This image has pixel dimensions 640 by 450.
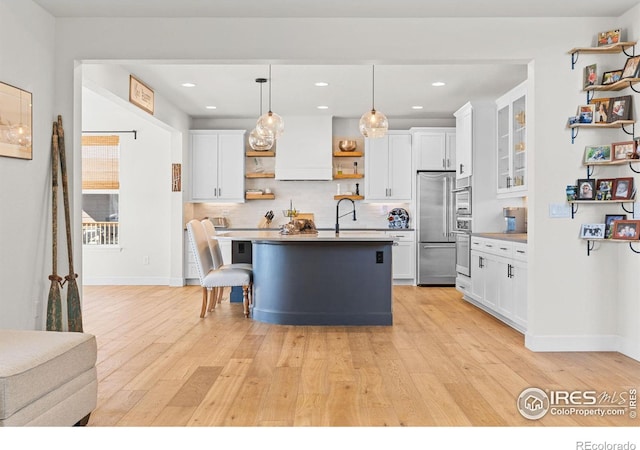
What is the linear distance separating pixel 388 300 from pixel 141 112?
3650 mm

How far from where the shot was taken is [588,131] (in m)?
4.24

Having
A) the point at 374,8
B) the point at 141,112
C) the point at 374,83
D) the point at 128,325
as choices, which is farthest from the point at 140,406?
the point at 374,83

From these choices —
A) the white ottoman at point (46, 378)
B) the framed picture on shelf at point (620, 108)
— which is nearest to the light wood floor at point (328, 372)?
the white ottoman at point (46, 378)

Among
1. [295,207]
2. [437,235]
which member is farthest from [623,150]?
[295,207]

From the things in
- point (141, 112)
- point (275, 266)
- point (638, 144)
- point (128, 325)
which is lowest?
point (128, 325)

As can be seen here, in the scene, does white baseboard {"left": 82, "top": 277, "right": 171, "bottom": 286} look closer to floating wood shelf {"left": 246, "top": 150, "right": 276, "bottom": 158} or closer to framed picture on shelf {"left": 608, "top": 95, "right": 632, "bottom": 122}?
floating wood shelf {"left": 246, "top": 150, "right": 276, "bottom": 158}

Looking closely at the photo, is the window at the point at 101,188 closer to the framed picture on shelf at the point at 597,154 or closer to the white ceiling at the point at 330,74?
the white ceiling at the point at 330,74

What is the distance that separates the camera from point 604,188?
4.14 meters

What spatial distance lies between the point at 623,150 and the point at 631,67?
62 cm

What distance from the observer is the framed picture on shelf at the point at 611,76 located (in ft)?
13.4

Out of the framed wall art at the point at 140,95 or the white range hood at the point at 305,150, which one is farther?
the white range hood at the point at 305,150

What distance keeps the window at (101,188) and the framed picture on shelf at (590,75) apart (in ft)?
22.3
